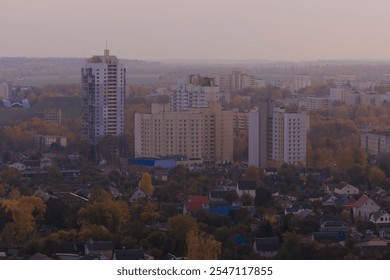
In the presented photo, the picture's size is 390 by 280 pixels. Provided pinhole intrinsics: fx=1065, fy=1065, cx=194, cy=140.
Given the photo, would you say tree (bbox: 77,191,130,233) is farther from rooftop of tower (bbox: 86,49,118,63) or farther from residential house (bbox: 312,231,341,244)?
rooftop of tower (bbox: 86,49,118,63)

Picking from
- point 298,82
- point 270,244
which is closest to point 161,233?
point 270,244

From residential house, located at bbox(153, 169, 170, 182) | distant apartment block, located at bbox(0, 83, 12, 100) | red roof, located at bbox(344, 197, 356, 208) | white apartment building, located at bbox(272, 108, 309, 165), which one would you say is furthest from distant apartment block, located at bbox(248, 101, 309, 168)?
distant apartment block, located at bbox(0, 83, 12, 100)

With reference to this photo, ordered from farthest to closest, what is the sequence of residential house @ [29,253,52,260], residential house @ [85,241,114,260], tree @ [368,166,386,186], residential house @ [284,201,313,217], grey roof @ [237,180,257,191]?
1. tree @ [368,166,386,186]
2. grey roof @ [237,180,257,191]
3. residential house @ [284,201,313,217]
4. residential house @ [85,241,114,260]
5. residential house @ [29,253,52,260]

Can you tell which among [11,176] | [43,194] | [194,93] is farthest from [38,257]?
[194,93]

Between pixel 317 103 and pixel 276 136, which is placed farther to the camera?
pixel 317 103

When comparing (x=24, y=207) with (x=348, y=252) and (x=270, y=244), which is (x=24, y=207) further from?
(x=348, y=252)

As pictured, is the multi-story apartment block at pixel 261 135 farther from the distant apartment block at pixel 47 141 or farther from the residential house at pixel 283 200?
the residential house at pixel 283 200

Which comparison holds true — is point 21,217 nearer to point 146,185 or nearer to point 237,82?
point 146,185

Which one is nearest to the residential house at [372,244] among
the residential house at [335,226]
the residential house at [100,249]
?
the residential house at [335,226]
